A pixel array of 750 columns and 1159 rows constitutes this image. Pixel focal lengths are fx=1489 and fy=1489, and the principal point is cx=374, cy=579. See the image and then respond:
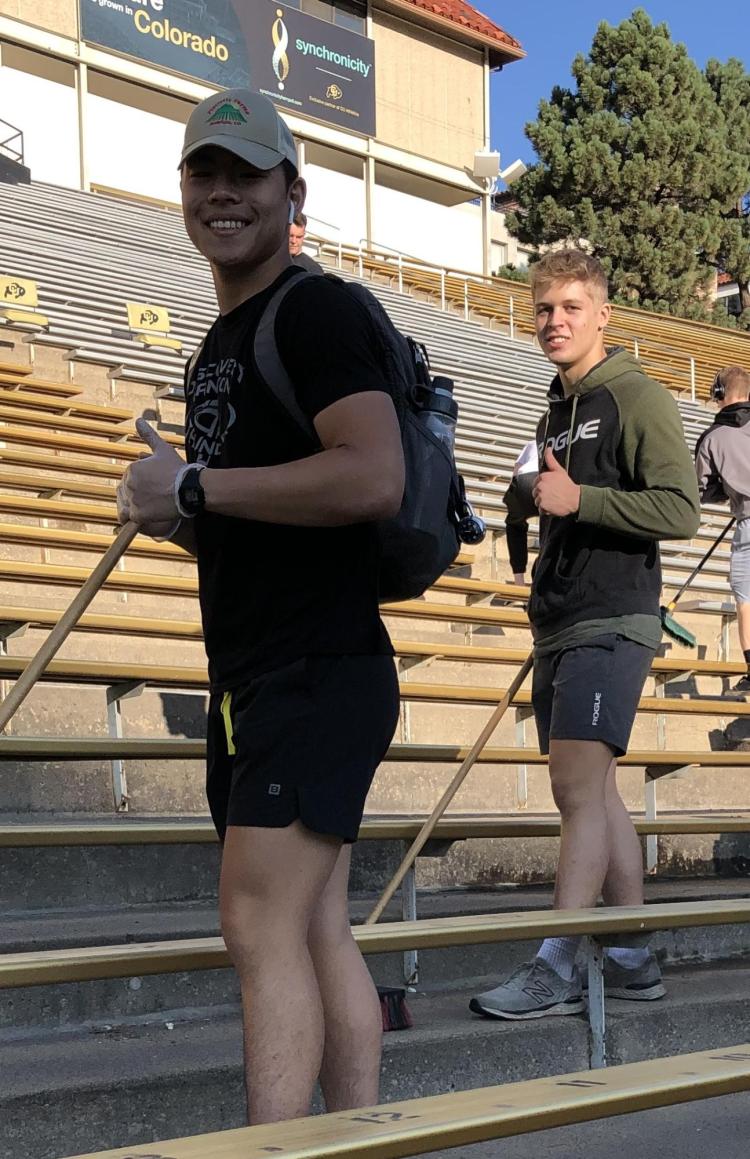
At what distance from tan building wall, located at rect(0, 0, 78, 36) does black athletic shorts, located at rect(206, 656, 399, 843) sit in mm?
19770

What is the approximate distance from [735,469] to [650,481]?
112 inches

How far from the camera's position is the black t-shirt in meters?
1.61

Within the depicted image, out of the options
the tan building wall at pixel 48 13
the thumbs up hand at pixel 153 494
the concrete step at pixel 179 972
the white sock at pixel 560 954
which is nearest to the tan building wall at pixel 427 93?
the tan building wall at pixel 48 13

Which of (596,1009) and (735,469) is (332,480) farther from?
(735,469)

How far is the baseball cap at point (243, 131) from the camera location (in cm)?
168

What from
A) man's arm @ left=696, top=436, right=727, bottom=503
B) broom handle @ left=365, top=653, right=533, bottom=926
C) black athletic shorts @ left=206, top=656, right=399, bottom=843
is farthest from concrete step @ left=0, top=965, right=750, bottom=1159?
man's arm @ left=696, top=436, right=727, bottom=503

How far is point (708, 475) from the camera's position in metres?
5.57

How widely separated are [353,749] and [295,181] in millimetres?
682

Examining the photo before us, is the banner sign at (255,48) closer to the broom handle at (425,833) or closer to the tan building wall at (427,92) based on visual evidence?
the tan building wall at (427,92)

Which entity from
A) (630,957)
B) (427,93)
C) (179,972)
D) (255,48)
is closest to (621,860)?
(630,957)

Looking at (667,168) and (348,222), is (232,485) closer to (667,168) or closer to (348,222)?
(348,222)

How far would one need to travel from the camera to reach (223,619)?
1.67m

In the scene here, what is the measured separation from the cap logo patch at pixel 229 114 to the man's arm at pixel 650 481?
45.1 inches

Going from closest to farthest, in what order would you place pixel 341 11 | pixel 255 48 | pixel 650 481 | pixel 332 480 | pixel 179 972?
pixel 332 480 < pixel 179 972 < pixel 650 481 < pixel 255 48 < pixel 341 11
